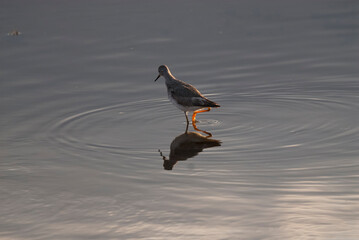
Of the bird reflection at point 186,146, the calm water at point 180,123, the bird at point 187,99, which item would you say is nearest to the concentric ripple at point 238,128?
the calm water at point 180,123

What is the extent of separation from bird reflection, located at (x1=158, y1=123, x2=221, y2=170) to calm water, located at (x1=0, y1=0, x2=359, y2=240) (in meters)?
0.04

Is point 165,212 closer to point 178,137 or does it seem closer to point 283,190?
point 283,190

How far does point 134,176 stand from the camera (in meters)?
9.52

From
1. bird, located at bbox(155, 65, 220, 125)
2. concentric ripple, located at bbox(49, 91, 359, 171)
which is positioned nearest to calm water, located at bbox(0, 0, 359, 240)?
concentric ripple, located at bbox(49, 91, 359, 171)

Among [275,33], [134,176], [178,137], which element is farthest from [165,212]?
[275,33]

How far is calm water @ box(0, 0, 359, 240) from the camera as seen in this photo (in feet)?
26.2

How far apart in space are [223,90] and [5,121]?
13.6ft

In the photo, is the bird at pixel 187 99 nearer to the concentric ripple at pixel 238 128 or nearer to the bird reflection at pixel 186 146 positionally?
the concentric ripple at pixel 238 128

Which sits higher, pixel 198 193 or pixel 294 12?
pixel 294 12

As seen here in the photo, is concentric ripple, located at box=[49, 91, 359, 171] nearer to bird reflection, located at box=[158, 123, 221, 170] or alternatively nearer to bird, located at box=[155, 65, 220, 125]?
bird reflection, located at box=[158, 123, 221, 170]

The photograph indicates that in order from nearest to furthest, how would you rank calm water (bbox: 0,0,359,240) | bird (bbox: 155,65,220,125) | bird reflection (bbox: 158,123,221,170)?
calm water (bbox: 0,0,359,240) → bird reflection (bbox: 158,123,221,170) → bird (bbox: 155,65,220,125)

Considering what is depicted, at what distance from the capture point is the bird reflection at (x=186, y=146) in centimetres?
1034

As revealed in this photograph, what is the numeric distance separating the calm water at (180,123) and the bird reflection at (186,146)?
0.04 meters

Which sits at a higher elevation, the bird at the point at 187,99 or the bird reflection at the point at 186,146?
the bird at the point at 187,99
